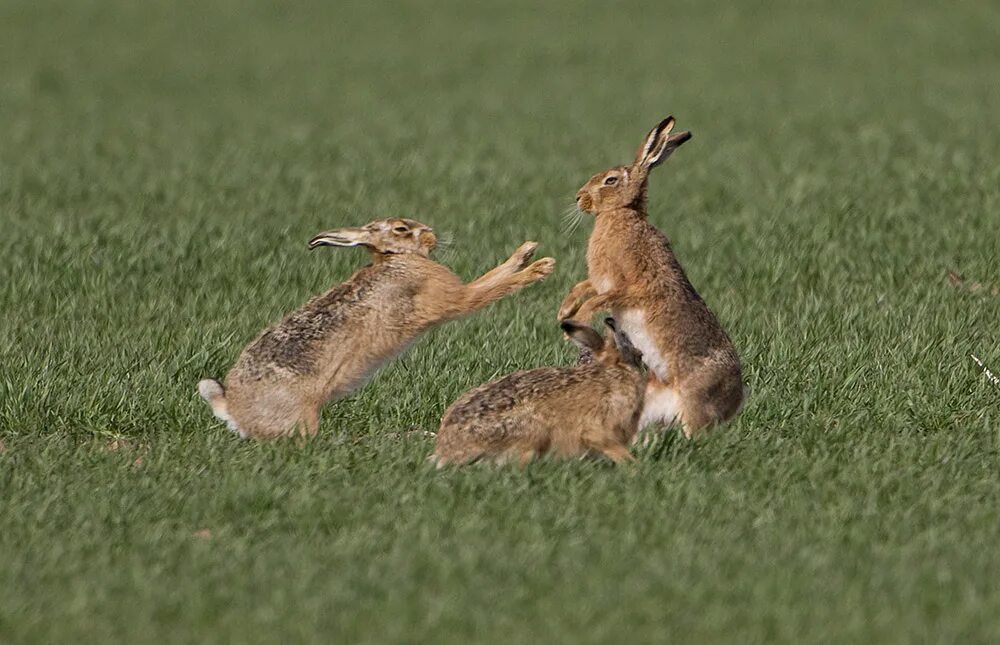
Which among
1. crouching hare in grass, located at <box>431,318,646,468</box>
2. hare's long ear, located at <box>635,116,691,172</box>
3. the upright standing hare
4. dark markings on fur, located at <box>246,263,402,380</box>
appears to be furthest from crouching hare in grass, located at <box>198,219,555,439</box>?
crouching hare in grass, located at <box>431,318,646,468</box>

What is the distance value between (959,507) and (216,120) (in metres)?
16.2

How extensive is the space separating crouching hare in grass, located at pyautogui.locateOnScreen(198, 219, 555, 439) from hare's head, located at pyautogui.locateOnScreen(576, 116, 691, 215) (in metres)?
0.39

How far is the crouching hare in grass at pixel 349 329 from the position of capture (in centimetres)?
767

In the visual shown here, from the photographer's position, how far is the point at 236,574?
5.84 meters

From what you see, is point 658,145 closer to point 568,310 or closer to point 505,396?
point 568,310

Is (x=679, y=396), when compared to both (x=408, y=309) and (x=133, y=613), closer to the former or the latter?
(x=408, y=309)

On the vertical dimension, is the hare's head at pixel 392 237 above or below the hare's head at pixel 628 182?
below

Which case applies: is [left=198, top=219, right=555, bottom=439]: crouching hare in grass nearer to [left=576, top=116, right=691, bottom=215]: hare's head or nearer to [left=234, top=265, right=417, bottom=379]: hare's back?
[left=234, top=265, right=417, bottom=379]: hare's back

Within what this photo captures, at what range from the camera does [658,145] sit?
330 inches

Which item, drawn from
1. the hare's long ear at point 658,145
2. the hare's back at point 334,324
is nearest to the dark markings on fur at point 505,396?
the hare's back at point 334,324

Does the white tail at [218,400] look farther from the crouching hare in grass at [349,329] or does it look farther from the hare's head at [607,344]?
the hare's head at [607,344]

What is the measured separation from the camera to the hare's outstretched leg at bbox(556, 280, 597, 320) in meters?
8.11

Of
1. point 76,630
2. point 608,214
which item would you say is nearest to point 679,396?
point 608,214

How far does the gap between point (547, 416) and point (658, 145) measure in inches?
75.1
